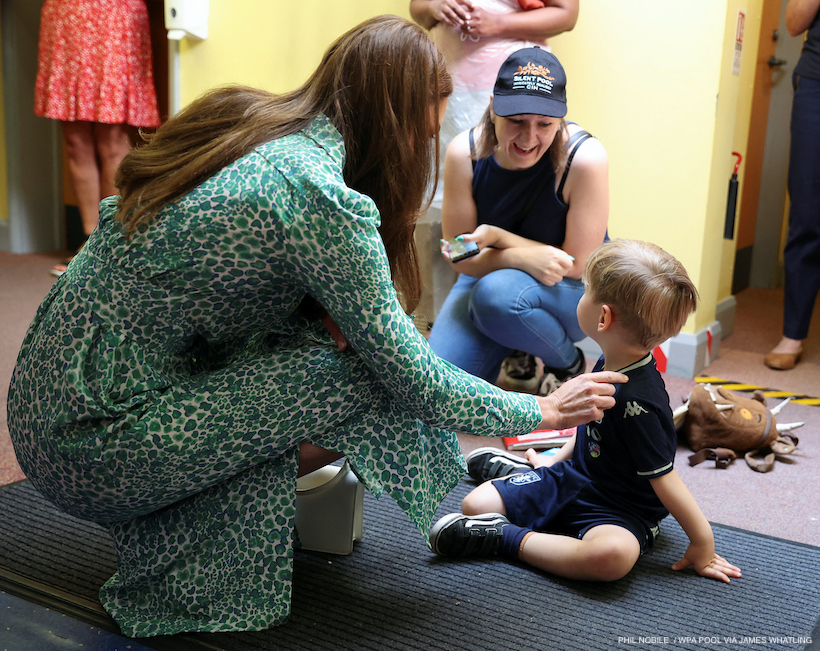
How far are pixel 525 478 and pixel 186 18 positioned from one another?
210 cm

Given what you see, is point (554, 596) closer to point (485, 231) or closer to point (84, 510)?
point (84, 510)

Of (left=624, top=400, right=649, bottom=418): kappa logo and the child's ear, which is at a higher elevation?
the child's ear

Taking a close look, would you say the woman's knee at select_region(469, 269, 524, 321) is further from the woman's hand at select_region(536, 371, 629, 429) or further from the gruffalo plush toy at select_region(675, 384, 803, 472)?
the woman's hand at select_region(536, 371, 629, 429)

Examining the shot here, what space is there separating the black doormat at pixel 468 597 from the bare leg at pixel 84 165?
6.13ft

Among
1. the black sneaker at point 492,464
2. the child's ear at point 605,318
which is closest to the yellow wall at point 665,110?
the black sneaker at point 492,464

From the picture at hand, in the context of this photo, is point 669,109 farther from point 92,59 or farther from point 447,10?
point 92,59

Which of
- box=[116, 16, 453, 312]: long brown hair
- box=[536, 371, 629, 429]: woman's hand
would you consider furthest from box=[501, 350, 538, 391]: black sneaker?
box=[116, 16, 453, 312]: long brown hair

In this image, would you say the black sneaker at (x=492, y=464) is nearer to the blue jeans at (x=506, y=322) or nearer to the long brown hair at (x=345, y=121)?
the blue jeans at (x=506, y=322)

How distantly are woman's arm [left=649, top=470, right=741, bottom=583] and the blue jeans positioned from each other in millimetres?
591

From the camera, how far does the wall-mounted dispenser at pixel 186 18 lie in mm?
2701

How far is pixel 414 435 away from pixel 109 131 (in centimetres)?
233

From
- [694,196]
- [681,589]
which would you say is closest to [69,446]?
[681,589]

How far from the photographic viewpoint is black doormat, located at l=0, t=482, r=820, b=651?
108 centimetres

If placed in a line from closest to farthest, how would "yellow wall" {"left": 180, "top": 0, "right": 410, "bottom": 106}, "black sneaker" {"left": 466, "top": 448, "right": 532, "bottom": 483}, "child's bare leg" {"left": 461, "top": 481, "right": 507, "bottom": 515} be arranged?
"child's bare leg" {"left": 461, "top": 481, "right": 507, "bottom": 515}
"black sneaker" {"left": 466, "top": 448, "right": 532, "bottom": 483}
"yellow wall" {"left": 180, "top": 0, "right": 410, "bottom": 106}
